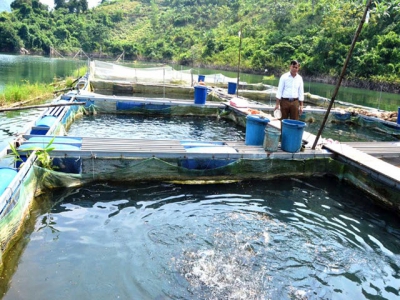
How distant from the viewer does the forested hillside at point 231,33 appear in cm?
3369

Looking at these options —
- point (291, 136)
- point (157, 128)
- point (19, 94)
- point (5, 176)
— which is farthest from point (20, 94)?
point (291, 136)

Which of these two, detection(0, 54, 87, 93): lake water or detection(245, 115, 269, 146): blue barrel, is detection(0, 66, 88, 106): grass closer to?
detection(0, 54, 87, 93): lake water

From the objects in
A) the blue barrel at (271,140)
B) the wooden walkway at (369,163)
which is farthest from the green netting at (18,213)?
the wooden walkway at (369,163)

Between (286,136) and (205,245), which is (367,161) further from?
(205,245)

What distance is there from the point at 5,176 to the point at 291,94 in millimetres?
5360

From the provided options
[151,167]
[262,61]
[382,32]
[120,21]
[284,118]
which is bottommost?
[151,167]

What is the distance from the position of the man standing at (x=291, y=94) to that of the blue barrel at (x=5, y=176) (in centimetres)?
498

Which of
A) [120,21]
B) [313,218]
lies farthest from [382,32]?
[120,21]

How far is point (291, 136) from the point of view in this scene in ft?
22.5

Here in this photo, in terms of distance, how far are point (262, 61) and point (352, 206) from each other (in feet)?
135

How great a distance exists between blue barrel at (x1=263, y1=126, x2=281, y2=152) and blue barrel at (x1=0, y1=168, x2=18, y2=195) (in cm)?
449

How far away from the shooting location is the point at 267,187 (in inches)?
253

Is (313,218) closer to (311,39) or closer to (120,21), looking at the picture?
(311,39)

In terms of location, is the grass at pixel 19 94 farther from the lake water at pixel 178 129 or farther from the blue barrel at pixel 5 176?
the blue barrel at pixel 5 176
